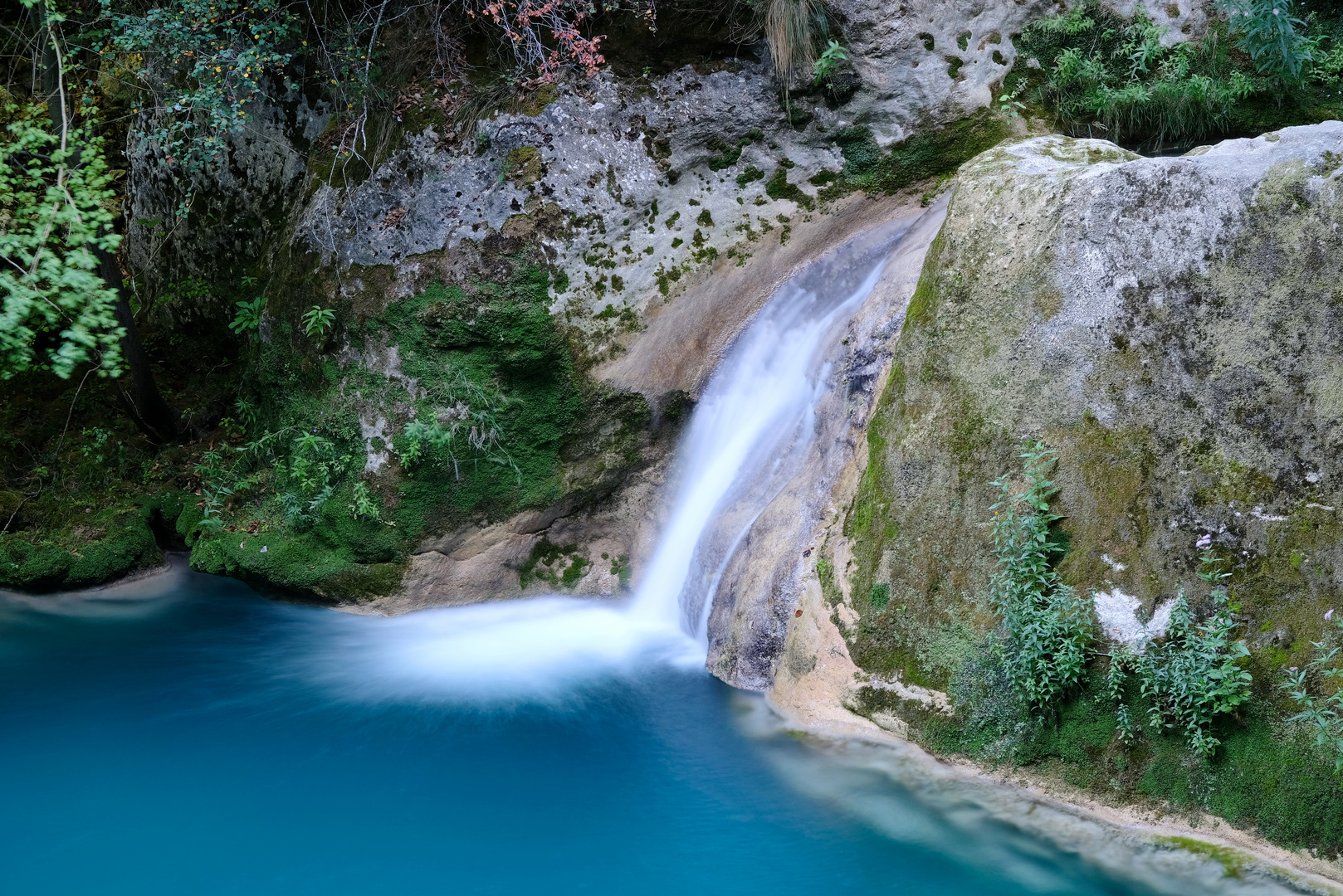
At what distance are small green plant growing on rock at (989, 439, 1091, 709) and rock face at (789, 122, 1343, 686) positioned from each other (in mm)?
118

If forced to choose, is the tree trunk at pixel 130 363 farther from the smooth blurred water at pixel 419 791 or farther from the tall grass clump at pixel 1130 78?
the tall grass clump at pixel 1130 78

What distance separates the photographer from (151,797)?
6.23m

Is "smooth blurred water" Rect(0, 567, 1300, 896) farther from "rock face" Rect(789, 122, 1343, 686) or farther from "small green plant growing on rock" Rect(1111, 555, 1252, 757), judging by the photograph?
"rock face" Rect(789, 122, 1343, 686)

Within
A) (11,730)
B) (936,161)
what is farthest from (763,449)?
(11,730)

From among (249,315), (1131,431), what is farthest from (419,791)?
(249,315)

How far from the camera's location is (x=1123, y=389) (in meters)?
5.58

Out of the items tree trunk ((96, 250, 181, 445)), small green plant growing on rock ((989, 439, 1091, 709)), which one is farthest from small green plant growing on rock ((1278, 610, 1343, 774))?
tree trunk ((96, 250, 181, 445))

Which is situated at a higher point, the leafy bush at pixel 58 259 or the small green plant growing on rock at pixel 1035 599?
the leafy bush at pixel 58 259

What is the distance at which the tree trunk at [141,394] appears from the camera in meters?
9.21

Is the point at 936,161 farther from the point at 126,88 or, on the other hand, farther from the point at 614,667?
the point at 126,88

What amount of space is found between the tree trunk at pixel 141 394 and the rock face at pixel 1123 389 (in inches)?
279

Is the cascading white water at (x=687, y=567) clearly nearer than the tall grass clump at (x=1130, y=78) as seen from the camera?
Yes

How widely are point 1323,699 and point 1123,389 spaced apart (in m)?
1.89

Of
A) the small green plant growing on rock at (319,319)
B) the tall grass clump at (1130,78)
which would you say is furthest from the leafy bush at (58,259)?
the tall grass clump at (1130,78)
